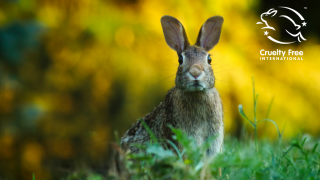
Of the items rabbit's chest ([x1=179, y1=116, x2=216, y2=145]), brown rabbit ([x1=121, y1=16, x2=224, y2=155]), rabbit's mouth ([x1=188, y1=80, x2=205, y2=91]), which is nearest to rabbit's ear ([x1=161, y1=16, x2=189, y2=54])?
brown rabbit ([x1=121, y1=16, x2=224, y2=155])

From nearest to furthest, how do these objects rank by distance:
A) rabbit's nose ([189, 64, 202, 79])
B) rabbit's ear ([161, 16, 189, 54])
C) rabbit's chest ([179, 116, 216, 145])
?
rabbit's nose ([189, 64, 202, 79]) → rabbit's chest ([179, 116, 216, 145]) → rabbit's ear ([161, 16, 189, 54])

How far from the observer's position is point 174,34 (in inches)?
124

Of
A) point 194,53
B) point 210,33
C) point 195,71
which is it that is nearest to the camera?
point 195,71

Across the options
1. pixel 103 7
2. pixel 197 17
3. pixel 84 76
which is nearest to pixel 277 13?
pixel 197 17

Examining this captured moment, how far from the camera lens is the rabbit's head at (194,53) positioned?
2672 mm

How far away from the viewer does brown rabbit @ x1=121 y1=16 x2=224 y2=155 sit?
2.73 metres

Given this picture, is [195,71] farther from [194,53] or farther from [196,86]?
[194,53]

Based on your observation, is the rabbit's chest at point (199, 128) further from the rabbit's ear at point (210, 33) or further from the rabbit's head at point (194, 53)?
the rabbit's ear at point (210, 33)

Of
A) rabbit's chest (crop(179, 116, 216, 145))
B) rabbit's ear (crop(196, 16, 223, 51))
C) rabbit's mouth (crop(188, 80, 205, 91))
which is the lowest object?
rabbit's chest (crop(179, 116, 216, 145))

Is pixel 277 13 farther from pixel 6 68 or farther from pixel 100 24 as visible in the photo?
pixel 6 68

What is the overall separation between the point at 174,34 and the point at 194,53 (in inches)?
13.3

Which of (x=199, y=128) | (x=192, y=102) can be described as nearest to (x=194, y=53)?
(x=192, y=102)

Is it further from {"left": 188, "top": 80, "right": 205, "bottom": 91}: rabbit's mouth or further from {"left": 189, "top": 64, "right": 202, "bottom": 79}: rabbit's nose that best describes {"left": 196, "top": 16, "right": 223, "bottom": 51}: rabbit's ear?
{"left": 188, "top": 80, "right": 205, "bottom": 91}: rabbit's mouth

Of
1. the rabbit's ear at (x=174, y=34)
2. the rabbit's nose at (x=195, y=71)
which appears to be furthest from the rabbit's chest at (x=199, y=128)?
the rabbit's ear at (x=174, y=34)
